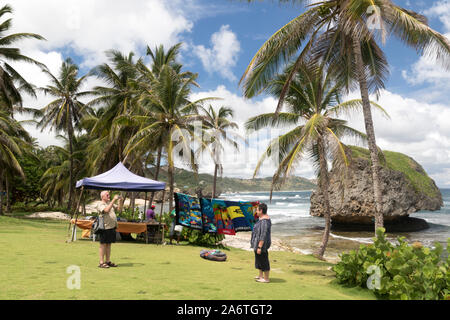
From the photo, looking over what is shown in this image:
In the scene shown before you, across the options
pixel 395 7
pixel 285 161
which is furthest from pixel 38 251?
pixel 395 7

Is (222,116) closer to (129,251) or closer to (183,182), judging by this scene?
(129,251)

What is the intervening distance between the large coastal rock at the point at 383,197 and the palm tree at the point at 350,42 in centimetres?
1398

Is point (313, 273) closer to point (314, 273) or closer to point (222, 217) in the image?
point (314, 273)

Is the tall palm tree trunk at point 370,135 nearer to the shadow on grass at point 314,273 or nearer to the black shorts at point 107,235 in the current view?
the shadow on grass at point 314,273

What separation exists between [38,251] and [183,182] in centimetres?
12480

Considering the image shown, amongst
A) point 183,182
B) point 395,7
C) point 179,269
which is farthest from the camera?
point 183,182

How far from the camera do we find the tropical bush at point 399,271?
497 centimetres

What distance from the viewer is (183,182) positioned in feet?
436

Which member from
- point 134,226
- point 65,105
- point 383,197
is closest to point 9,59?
point 65,105

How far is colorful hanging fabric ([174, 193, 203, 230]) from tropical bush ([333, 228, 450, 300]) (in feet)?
21.5

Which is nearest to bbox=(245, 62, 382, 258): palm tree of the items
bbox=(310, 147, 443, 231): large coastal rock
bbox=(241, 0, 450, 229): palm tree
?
bbox=(241, 0, 450, 229): palm tree

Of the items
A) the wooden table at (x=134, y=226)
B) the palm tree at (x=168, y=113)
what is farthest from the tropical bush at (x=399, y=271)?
the palm tree at (x=168, y=113)

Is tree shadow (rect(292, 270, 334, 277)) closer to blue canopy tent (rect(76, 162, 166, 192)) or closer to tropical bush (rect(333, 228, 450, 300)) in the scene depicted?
tropical bush (rect(333, 228, 450, 300))

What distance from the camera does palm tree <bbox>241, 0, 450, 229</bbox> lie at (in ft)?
26.1
